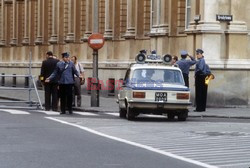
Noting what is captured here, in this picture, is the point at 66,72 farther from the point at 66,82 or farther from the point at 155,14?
the point at 155,14

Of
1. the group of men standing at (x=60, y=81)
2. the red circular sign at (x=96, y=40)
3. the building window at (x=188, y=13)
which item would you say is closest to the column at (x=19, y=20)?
the building window at (x=188, y=13)

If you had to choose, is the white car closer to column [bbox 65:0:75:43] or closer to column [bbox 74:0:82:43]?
column [bbox 74:0:82:43]

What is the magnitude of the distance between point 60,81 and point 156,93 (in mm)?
4792

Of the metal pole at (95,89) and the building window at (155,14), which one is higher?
the building window at (155,14)

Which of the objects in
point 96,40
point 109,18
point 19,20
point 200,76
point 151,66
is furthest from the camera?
point 19,20

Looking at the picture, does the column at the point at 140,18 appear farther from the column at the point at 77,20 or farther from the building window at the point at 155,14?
the column at the point at 77,20

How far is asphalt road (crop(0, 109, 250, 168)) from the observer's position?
15188 mm

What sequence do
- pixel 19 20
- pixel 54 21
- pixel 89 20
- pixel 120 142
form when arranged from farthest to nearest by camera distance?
pixel 19 20 → pixel 54 21 → pixel 89 20 → pixel 120 142

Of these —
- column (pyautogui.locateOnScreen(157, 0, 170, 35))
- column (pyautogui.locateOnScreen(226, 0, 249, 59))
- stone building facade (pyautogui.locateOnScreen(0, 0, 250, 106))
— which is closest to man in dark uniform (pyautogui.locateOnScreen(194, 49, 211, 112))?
stone building facade (pyautogui.locateOnScreen(0, 0, 250, 106))

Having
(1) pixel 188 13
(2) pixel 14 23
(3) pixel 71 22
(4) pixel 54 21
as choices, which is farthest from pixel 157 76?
(2) pixel 14 23

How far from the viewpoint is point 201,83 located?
103ft

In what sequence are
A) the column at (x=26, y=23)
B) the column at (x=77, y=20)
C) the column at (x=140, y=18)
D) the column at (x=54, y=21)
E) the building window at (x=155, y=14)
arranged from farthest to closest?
the column at (x=26, y=23) < the column at (x=54, y=21) < the column at (x=77, y=20) < the column at (x=140, y=18) < the building window at (x=155, y=14)

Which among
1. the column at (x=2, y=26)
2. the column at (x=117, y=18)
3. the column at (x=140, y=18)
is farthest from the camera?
the column at (x=2, y=26)

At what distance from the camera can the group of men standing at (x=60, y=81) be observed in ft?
97.2
